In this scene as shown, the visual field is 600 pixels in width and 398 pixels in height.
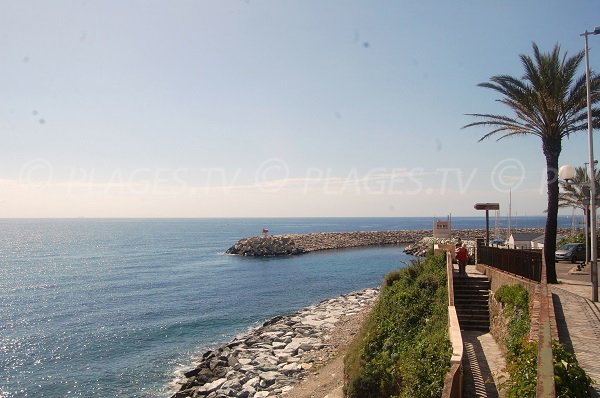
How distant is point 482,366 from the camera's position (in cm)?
1112

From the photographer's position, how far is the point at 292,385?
1847 centimetres

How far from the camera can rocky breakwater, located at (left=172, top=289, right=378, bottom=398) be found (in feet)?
61.4

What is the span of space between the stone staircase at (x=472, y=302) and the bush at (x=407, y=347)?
582 millimetres

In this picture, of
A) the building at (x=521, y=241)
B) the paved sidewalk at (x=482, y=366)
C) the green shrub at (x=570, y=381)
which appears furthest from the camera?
the building at (x=521, y=241)

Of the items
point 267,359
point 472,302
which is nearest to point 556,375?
point 472,302

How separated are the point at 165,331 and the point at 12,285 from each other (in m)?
31.8

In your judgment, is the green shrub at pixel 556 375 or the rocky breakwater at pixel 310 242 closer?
the green shrub at pixel 556 375

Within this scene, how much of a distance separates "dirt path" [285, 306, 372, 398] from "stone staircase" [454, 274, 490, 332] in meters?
5.24

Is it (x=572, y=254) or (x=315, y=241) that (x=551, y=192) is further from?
(x=315, y=241)

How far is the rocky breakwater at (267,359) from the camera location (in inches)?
736

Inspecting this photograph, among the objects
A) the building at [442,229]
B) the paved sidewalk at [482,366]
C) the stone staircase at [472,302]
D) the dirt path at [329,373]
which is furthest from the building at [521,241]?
the paved sidewalk at [482,366]

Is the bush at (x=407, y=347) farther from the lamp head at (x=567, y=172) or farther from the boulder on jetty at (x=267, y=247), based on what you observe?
the boulder on jetty at (x=267, y=247)

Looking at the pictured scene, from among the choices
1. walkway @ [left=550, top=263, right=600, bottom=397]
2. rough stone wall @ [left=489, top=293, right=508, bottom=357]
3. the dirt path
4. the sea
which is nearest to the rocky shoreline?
the sea

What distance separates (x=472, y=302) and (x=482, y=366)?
19.1 ft
